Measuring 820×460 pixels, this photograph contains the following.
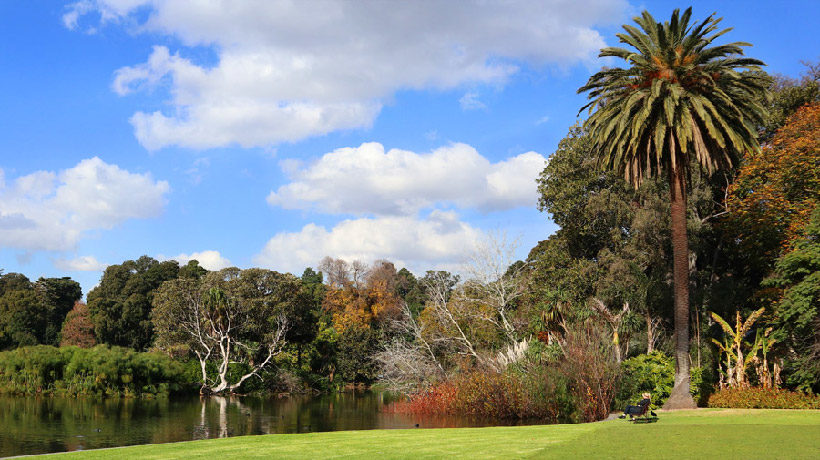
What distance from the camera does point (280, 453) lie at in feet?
51.3

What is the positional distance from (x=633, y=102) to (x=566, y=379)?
1240 centimetres

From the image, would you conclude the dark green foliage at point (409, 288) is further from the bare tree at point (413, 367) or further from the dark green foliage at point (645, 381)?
the dark green foliage at point (645, 381)

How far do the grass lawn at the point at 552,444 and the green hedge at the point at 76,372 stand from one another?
Answer: 3628 cm

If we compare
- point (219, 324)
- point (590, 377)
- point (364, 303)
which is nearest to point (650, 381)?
point (590, 377)

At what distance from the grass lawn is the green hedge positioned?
119 ft

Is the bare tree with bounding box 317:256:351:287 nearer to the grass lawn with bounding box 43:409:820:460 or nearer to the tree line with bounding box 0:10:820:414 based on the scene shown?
the tree line with bounding box 0:10:820:414

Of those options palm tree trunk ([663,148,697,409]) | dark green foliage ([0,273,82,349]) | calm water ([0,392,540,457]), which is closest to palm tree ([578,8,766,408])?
palm tree trunk ([663,148,697,409])

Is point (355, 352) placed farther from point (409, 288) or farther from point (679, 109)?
point (679, 109)

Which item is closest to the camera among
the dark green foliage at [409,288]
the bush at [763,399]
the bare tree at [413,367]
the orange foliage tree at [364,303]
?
the bush at [763,399]

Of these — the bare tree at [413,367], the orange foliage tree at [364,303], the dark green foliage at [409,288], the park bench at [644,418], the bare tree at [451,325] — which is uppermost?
the dark green foliage at [409,288]

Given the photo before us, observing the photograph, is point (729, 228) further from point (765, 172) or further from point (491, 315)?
point (491, 315)

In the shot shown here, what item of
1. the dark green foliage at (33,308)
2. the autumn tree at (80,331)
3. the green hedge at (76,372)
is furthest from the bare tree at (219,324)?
the dark green foliage at (33,308)

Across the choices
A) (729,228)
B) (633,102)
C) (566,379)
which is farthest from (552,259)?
(633,102)

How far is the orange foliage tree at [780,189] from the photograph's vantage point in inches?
1218
